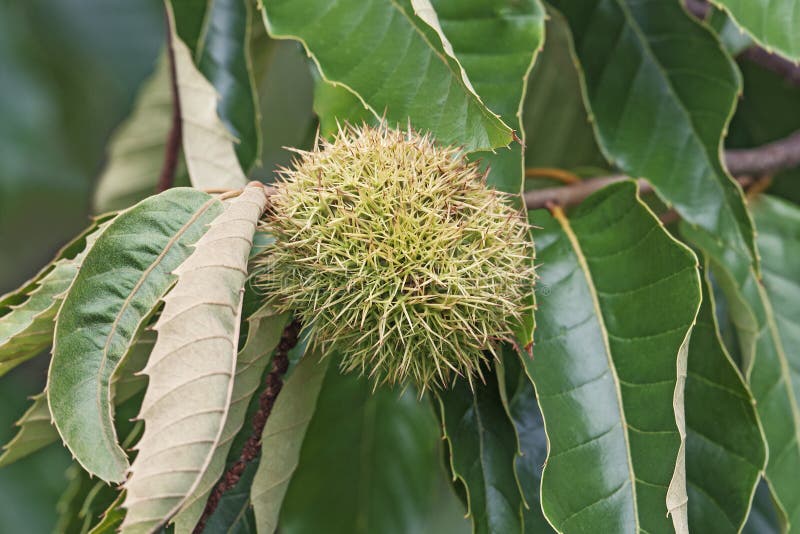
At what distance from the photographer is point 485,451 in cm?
90

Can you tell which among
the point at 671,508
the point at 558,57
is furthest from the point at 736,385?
the point at 558,57

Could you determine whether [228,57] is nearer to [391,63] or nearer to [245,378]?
[391,63]

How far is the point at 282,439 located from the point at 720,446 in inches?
18.9

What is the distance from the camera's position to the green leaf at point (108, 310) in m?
0.68

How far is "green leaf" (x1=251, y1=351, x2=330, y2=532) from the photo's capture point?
826 mm

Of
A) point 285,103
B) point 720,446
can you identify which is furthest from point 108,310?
point 285,103

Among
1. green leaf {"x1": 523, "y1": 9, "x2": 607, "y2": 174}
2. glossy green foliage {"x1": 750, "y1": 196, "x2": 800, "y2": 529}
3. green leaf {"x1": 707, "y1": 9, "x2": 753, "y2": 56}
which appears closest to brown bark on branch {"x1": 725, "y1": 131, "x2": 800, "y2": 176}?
glossy green foliage {"x1": 750, "y1": 196, "x2": 800, "y2": 529}

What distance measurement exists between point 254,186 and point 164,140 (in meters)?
0.76

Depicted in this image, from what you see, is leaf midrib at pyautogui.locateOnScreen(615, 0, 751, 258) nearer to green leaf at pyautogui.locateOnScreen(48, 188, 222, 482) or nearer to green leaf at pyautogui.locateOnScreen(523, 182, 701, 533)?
green leaf at pyautogui.locateOnScreen(523, 182, 701, 533)

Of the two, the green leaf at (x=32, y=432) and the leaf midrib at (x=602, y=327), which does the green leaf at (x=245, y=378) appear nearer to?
the green leaf at (x=32, y=432)

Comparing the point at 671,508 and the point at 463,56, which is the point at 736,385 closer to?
the point at 671,508

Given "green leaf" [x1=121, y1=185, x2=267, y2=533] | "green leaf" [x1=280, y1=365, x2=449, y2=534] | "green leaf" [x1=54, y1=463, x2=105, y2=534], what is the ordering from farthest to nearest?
"green leaf" [x1=280, y1=365, x2=449, y2=534] < "green leaf" [x1=54, y1=463, x2=105, y2=534] < "green leaf" [x1=121, y1=185, x2=267, y2=533]

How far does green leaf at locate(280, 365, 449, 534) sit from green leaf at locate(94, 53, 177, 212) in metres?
0.50

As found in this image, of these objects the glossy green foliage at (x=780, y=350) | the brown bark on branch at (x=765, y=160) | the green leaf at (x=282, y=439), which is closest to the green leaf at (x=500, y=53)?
the green leaf at (x=282, y=439)
